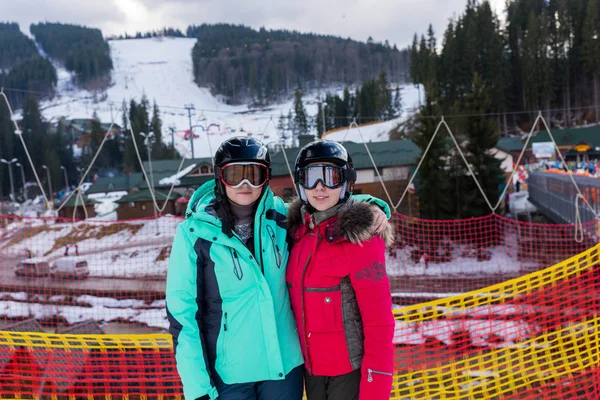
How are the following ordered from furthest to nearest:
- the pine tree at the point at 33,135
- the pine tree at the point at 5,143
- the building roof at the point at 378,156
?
the pine tree at the point at 33,135
the pine tree at the point at 5,143
the building roof at the point at 378,156

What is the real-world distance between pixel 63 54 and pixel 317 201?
15062 centimetres

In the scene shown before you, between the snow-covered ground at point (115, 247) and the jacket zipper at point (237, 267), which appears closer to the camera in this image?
the jacket zipper at point (237, 267)

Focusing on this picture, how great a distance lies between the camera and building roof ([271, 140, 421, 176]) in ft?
75.2

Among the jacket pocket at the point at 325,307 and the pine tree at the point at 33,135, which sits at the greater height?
the pine tree at the point at 33,135

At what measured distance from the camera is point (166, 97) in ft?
344

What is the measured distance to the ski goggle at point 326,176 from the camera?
1.87 metres

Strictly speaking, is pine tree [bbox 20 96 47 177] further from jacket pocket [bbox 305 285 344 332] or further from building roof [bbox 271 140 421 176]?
jacket pocket [bbox 305 285 344 332]

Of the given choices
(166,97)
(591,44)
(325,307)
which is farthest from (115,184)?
(166,97)

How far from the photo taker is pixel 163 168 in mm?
30047

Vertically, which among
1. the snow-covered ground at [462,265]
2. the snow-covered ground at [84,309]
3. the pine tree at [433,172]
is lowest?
the snow-covered ground at [84,309]

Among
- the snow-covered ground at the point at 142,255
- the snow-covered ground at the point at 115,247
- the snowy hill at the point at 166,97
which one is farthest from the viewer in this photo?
the snowy hill at the point at 166,97

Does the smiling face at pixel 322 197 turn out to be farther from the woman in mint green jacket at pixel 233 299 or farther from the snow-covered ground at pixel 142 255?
the snow-covered ground at pixel 142 255

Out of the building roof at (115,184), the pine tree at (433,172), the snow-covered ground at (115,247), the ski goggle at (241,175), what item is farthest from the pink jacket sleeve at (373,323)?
the building roof at (115,184)

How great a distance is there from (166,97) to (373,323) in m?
112
